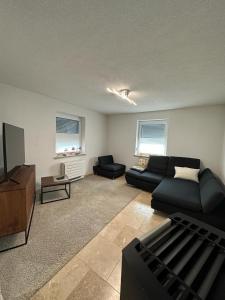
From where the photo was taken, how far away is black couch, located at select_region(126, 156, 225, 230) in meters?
1.96

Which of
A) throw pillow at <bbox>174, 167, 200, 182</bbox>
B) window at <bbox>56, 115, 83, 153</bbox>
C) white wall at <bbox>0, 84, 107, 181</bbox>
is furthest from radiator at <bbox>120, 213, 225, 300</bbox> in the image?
window at <bbox>56, 115, 83, 153</bbox>

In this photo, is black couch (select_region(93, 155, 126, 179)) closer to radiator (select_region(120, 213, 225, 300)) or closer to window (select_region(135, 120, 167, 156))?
window (select_region(135, 120, 167, 156))

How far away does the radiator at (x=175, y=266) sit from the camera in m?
0.40

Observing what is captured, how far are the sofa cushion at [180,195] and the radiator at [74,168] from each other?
2.33m

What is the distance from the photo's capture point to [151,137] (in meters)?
4.56

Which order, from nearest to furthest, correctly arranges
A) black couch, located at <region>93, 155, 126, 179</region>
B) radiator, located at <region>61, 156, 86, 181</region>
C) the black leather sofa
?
1. the black leather sofa
2. radiator, located at <region>61, 156, 86, 181</region>
3. black couch, located at <region>93, 155, 126, 179</region>

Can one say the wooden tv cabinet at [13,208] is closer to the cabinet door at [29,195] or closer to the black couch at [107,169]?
the cabinet door at [29,195]

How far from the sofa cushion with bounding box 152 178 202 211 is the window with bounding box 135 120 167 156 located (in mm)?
1594

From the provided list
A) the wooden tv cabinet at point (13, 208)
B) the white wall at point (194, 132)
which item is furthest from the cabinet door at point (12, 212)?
the white wall at point (194, 132)

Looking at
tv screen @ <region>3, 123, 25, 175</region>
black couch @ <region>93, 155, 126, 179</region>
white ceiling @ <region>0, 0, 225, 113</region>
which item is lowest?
black couch @ <region>93, 155, 126, 179</region>

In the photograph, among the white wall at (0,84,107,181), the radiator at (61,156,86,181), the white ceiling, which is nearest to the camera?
the white ceiling

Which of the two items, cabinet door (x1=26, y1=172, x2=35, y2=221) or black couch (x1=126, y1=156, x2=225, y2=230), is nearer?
cabinet door (x1=26, y1=172, x2=35, y2=221)

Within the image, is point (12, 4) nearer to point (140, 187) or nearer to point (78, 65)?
point (78, 65)

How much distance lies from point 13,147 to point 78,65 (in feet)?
4.90
